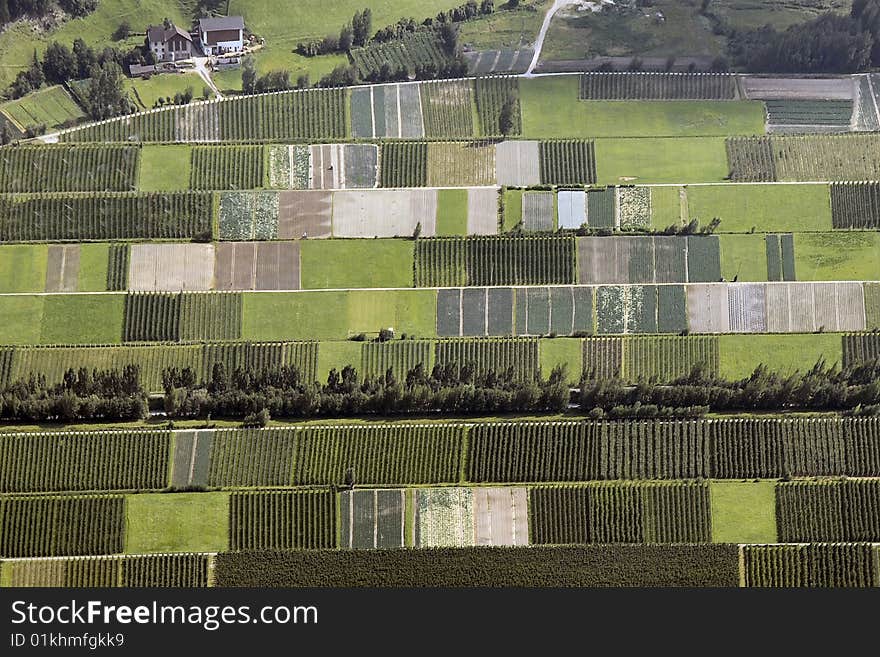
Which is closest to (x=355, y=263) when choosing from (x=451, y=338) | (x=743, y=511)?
(x=451, y=338)

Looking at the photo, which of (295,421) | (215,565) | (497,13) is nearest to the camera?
(215,565)

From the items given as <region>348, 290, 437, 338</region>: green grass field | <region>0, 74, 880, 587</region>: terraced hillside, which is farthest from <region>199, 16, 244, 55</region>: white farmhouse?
<region>348, 290, 437, 338</region>: green grass field

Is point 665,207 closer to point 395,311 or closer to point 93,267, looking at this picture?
point 395,311

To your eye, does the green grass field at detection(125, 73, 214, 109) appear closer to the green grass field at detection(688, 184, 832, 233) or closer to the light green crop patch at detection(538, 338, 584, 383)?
the light green crop patch at detection(538, 338, 584, 383)

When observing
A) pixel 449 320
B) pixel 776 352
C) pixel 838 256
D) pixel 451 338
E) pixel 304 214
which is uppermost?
pixel 304 214

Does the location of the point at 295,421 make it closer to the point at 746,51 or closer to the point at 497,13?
the point at 497,13

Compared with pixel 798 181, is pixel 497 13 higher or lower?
higher

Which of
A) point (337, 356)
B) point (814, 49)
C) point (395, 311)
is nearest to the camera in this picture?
point (337, 356)

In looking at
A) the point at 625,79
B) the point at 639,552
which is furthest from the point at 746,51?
the point at 639,552
